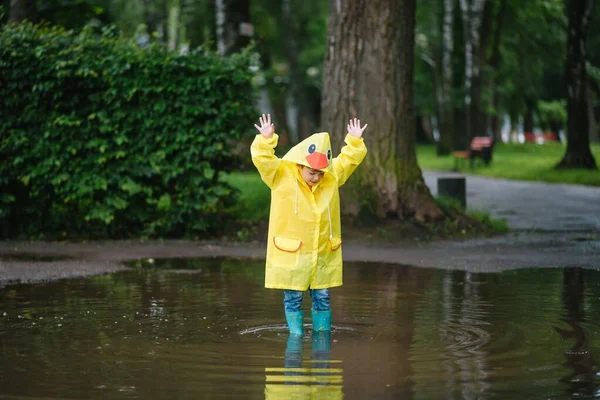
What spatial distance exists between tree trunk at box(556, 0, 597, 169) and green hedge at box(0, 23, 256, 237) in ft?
52.0

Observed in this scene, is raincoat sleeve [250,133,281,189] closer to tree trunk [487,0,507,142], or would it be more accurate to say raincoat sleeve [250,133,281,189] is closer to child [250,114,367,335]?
child [250,114,367,335]

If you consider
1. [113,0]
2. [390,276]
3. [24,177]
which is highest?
[113,0]

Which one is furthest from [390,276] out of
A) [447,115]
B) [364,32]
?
[447,115]

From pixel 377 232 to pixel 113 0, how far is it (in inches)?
1343

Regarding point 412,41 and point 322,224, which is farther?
point 412,41

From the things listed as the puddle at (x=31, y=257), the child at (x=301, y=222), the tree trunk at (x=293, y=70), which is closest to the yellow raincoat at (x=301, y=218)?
the child at (x=301, y=222)

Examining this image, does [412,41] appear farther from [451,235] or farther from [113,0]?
[113,0]

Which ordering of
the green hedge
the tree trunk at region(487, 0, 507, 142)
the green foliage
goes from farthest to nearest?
the tree trunk at region(487, 0, 507, 142), the green foliage, the green hedge

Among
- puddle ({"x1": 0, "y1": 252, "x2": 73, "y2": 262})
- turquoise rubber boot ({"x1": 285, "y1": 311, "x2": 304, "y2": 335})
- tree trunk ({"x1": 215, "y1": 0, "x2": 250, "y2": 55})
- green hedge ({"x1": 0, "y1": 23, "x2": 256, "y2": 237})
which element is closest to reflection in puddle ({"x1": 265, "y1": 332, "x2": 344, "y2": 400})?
turquoise rubber boot ({"x1": 285, "y1": 311, "x2": 304, "y2": 335})

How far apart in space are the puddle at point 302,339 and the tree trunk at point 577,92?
59.4 ft

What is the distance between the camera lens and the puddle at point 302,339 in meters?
6.86

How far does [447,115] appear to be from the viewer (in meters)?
46.8

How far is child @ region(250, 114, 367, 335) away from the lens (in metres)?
8.52

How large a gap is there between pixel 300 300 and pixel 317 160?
3.51ft
